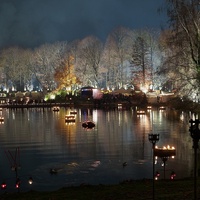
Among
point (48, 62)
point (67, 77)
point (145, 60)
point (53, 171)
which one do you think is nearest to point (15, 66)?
point (48, 62)

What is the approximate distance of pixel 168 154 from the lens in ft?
64.2

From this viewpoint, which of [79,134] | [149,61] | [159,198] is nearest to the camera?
[159,198]

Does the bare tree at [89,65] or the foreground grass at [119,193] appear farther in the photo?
the bare tree at [89,65]

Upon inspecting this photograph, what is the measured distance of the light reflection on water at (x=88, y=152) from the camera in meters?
17.2

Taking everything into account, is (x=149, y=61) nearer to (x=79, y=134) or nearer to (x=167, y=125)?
(x=167, y=125)

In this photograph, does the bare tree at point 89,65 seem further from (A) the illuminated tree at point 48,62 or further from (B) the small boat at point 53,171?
(B) the small boat at point 53,171

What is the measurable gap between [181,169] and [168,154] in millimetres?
1607

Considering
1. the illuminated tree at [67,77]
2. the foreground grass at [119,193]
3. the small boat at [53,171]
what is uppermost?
the illuminated tree at [67,77]

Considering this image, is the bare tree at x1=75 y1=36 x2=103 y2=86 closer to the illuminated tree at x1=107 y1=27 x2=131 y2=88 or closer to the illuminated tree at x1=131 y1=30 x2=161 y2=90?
the illuminated tree at x1=107 y1=27 x2=131 y2=88

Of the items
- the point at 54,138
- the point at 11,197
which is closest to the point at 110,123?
the point at 54,138

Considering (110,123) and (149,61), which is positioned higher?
(149,61)

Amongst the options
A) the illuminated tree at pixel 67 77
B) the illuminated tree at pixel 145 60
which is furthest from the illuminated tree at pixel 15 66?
the illuminated tree at pixel 145 60

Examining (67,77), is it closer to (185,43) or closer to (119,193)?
(185,43)

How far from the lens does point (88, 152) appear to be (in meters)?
22.8
